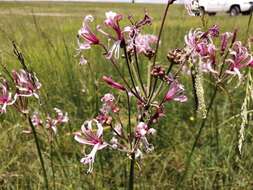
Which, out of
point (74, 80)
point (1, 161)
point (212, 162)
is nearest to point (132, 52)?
point (212, 162)

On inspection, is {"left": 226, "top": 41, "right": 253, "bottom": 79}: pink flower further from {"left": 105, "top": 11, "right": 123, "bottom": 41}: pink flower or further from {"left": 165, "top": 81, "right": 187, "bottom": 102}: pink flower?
{"left": 105, "top": 11, "right": 123, "bottom": 41}: pink flower

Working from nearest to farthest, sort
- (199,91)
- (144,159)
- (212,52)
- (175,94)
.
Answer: (199,91), (175,94), (212,52), (144,159)

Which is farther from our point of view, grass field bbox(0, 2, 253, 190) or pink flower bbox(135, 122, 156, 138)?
grass field bbox(0, 2, 253, 190)

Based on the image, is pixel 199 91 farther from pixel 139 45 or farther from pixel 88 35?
pixel 88 35

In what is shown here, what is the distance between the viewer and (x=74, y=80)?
401 centimetres

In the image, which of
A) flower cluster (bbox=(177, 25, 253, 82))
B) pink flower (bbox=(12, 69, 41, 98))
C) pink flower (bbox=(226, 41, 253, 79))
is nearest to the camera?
flower cluster (bbox=(177, 25, 253, 82))

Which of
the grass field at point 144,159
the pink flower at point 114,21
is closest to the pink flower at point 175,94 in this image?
the pink flower at point 114,21

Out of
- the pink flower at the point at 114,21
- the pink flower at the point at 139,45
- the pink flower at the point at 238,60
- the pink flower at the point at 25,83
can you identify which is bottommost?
the pink flower at the point at 25,83

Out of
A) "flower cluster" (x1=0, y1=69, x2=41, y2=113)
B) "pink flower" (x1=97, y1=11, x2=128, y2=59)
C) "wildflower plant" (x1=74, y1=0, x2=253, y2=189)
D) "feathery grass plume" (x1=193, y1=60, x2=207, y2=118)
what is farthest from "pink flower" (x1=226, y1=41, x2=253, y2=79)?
"flower cluster" (x1=0, y1=69, x2=41, y2=113)

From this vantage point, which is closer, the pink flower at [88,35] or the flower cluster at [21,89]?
the pink flower at [88,35]

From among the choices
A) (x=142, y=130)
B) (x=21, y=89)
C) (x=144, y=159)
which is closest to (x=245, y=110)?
(x=142, y=130)

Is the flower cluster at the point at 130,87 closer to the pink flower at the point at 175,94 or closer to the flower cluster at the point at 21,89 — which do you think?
the pink flower at the point at 175,94

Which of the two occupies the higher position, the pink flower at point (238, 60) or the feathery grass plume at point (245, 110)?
the pink flower at point (238, 60)

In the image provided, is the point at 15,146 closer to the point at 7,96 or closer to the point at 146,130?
the point at 7,96
